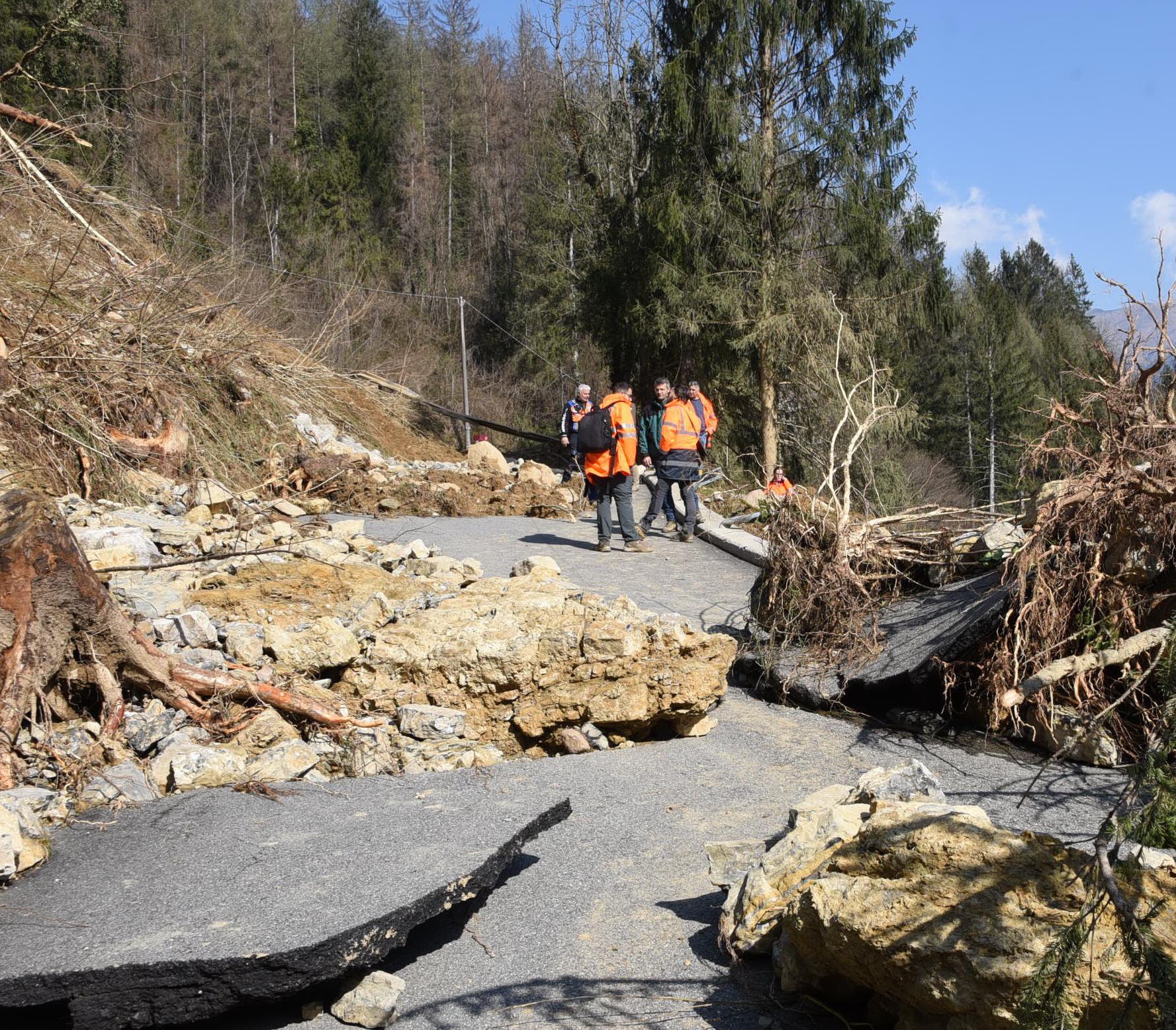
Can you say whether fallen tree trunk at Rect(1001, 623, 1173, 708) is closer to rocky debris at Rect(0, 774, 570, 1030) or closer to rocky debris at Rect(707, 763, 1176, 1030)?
rocky debris at Rect(707, 763, 1176, 1030)

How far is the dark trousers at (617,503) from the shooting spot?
11680mm

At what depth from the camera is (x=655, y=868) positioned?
448cm

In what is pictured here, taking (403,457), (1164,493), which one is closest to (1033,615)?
(1164,493)

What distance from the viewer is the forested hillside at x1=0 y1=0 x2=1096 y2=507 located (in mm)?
24203

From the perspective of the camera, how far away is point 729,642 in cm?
664

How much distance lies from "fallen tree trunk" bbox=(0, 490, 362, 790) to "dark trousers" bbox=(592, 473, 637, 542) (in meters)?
6.38

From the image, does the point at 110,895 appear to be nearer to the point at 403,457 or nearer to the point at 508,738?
the point at 508,738

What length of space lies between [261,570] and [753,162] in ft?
62.9

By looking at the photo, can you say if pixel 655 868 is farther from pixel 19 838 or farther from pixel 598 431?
pixel 598 431

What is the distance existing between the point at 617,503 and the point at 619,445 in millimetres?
632

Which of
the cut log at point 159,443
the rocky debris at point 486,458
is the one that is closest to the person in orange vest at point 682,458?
the cut log at point 159,443

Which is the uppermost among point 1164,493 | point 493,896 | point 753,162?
point 753,162

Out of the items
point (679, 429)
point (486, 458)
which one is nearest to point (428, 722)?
point (679, 429)

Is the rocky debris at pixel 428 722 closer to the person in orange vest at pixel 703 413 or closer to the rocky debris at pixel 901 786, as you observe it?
the rocky debris at pixel 901 786
